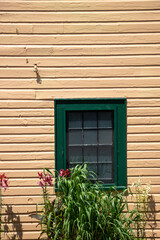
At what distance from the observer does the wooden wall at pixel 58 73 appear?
16.5 feet

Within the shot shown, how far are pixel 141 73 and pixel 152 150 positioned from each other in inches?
54.1

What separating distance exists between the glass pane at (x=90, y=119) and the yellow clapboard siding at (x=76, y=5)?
1.84 m

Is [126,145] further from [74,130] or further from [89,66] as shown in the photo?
[89,66]

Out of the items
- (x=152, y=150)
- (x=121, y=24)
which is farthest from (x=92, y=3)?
(x=152, y=150)

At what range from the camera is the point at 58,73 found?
504 cm

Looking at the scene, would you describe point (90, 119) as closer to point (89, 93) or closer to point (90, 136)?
point (90, 136)

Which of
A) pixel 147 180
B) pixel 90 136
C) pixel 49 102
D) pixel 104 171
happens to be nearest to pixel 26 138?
pixel 49 102

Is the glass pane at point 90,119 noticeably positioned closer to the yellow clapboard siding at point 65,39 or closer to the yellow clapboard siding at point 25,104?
the yellow clapboard siding at point 25,104

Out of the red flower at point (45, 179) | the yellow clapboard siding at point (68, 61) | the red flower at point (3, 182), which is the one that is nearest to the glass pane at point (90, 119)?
the yellow clapboard siding at point (68, 61)

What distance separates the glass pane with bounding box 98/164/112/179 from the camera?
516 cm

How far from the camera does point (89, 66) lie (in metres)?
5.05

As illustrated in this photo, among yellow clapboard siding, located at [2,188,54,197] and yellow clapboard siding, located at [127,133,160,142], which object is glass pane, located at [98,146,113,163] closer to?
yellow clapboard siding, located at [127,133,160,142]

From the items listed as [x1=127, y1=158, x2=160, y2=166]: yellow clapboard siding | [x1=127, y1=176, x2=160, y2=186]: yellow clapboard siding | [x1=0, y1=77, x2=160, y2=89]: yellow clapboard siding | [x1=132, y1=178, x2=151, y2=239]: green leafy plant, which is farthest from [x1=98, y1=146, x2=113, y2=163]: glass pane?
[x1=0, y1=77, x2=160, y2=89]: yellow clapboard siding

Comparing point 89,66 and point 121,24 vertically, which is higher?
point 121,24
